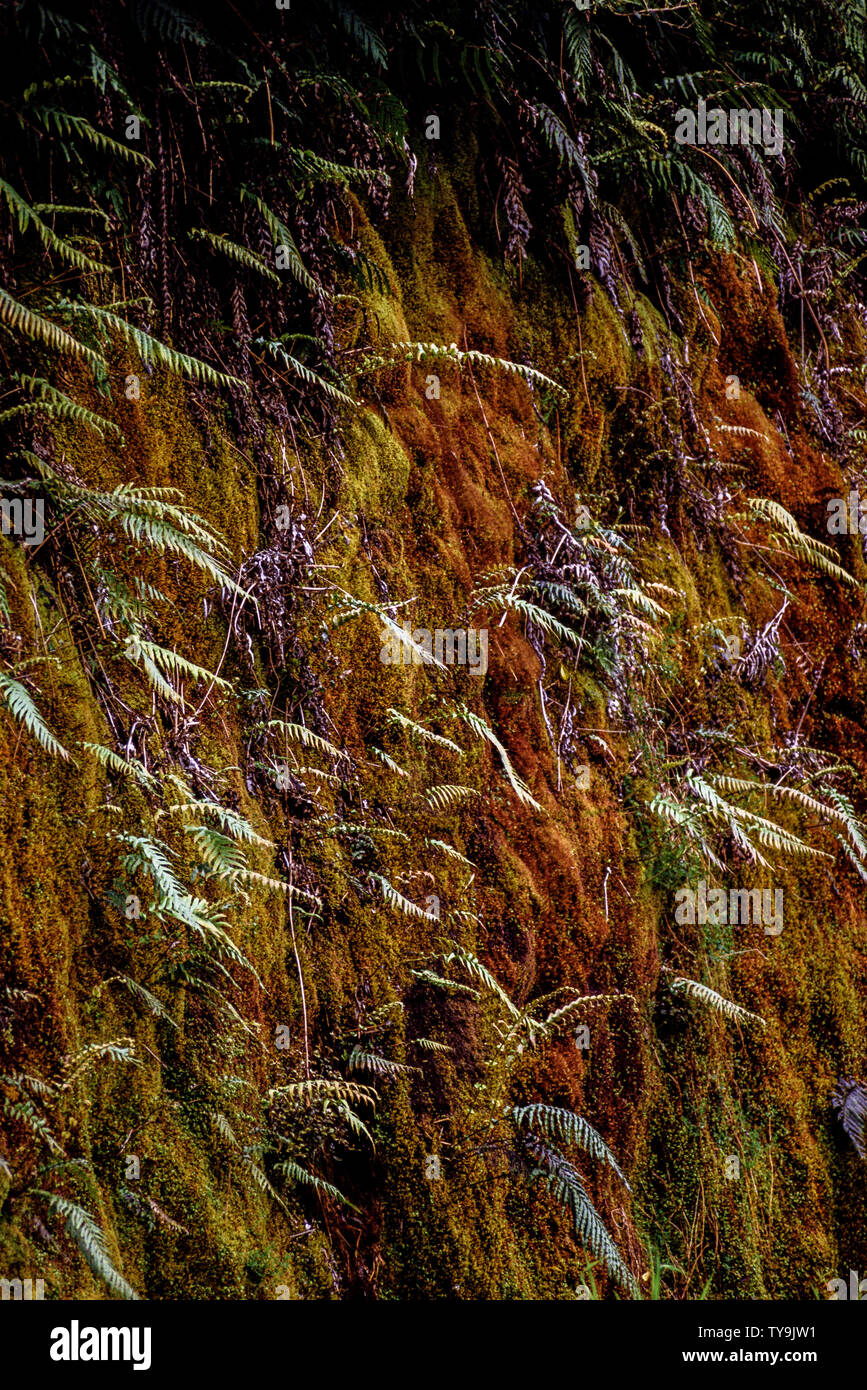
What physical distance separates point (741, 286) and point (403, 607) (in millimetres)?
3403

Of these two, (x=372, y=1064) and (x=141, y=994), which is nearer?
(x=141, y=994)

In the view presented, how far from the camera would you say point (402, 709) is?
370cm

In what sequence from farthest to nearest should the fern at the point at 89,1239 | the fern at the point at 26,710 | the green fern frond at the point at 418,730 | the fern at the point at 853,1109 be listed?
the fern at the point at 853,1109
the green fern frond at the point at 418,730
the fern at the point at 26,710
the fern at the point at 89,1239

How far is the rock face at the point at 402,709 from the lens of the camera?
2.74m

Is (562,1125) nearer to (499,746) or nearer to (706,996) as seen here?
(706,996)

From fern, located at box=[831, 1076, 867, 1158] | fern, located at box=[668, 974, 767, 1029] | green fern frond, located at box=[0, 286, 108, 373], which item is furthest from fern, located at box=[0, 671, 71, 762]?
fern, located at box=[831, 1076, 867, 1158]

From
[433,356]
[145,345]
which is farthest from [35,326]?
[433,356]

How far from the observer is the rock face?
274 cm

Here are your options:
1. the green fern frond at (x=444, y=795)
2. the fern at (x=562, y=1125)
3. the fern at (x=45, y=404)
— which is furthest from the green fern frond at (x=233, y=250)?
the fern at (x=562, y=1125)

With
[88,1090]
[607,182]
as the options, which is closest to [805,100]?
[607,182]

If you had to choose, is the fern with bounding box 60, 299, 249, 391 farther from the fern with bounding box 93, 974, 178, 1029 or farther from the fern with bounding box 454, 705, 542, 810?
the fern with bounding box 93, 974, 178, 1029

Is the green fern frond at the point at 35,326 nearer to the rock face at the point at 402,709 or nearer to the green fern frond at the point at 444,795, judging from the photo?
the rock face at the point at 402,709

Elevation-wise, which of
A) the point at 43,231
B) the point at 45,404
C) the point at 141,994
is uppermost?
the point at 43,231

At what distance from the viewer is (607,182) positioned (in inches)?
199
